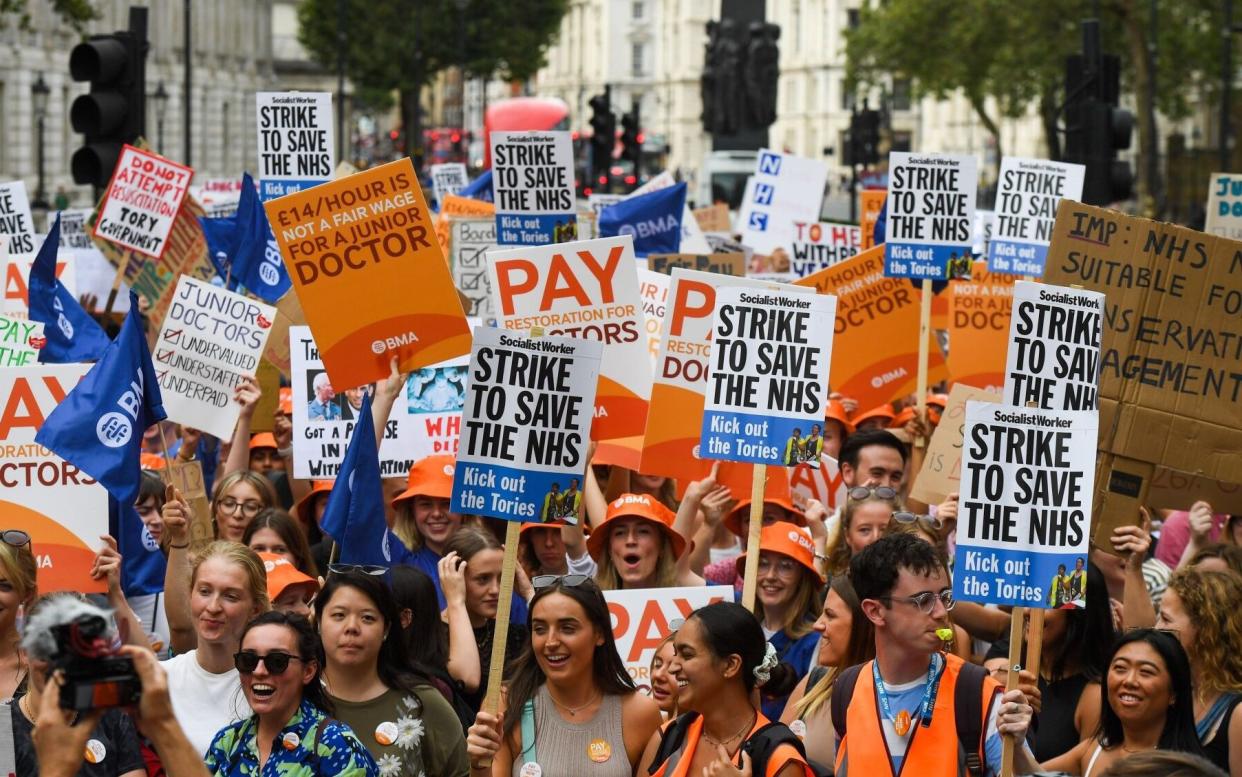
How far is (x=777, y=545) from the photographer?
8141mm

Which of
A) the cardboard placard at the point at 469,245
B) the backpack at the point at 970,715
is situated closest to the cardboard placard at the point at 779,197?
the cardboard placard at the point at 469,245

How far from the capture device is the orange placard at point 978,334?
491 inches

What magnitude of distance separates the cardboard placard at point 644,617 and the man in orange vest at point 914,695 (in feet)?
4.99

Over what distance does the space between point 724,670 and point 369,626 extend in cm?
112

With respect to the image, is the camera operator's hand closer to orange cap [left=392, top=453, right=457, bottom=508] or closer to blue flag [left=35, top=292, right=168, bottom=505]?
blue flag [left=35, top=292, right=168, bottom=505]

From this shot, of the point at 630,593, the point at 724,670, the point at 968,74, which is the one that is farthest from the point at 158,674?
the point at 968,74

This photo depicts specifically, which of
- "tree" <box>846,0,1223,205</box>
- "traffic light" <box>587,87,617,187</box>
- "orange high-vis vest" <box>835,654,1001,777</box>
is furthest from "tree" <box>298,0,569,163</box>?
"orange high-vis vest" <box>835,654,1001,777</box>

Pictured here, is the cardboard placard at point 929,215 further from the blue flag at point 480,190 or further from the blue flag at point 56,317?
the blue flag at point 480,190

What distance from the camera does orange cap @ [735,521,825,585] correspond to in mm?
8133

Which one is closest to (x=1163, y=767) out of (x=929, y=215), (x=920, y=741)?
(x=920, y=741)

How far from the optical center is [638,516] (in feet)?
27.5

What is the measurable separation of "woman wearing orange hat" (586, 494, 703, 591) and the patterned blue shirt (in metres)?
2.72

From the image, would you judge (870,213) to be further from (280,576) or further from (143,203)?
(280,576)

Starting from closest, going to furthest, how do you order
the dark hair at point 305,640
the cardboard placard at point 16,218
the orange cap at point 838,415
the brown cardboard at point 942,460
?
the dark hair at point 305,640, the brown cardboard at point 942,460, the orange cap at point 838,415, the cardboard placard at point 16,218
